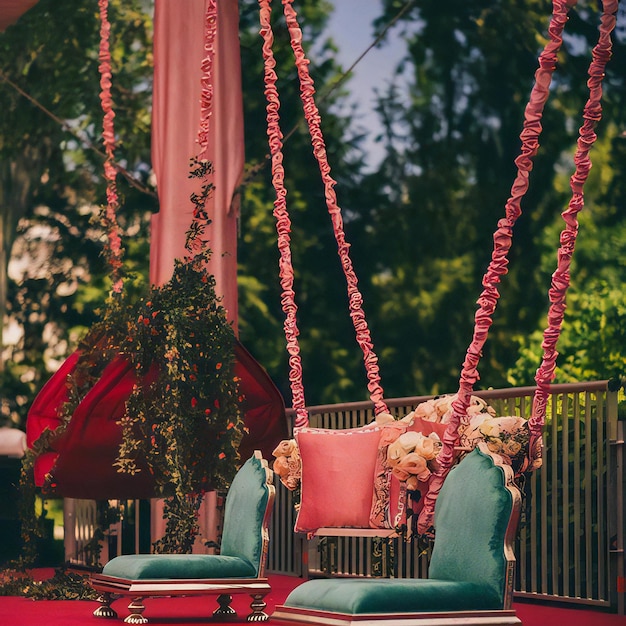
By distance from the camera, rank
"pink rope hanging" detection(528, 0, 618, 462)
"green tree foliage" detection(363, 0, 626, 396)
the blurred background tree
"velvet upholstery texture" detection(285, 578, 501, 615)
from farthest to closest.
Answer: "green tree foliage" detection(363, 0, 626, 396) → the blurred background tree → "pink rope hanging" detection(528, 0, 618, 462) → "velvet upholstery texture" detection(285, 578, 501, 615)

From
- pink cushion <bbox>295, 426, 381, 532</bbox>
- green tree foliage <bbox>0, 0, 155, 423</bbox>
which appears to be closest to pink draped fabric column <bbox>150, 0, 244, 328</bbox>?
pink cushion <bbox>295, 426, 381, 532</bbox>

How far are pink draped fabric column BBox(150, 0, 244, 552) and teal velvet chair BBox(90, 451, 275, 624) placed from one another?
7.62ft

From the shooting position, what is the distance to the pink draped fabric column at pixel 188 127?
315 inches

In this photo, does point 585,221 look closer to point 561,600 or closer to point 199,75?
point 199,75

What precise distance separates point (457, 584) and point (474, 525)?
0.20m

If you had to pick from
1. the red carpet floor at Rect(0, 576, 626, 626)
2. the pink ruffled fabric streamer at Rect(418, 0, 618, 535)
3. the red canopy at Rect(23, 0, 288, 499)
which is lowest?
the red carpet floor at Rect(0, 576, 626, 626)

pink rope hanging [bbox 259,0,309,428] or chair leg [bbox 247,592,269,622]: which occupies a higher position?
pink rope hanging [bbox 259,0,309,428]

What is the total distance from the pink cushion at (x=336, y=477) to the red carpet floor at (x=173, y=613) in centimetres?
51

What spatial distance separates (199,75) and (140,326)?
2348 mm

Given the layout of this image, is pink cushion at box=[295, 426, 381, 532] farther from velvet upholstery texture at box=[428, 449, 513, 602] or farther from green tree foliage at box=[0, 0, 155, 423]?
green tree foliage at box=[0, 0, 155, 423]

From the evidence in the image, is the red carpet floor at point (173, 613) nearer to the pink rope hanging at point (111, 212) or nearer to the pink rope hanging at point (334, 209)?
the pink rope hanging at point (334, 209)

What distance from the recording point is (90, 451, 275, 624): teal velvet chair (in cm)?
527

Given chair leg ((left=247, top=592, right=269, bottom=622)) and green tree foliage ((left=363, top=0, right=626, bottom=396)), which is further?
green tree foliage ((left=363, top=0, right=626, bottom=396))

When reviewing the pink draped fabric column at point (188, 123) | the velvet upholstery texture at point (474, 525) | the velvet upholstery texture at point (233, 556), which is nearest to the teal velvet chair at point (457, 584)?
the velvet upholstery texture at point (474, 525)
